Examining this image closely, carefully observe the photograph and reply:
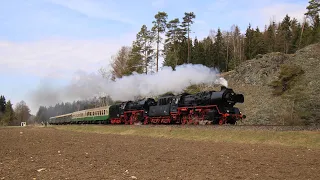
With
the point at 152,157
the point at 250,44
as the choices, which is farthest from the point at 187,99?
the point at 250,44

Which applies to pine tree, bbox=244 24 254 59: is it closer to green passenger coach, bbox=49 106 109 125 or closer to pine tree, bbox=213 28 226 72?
pine tree, bbox=213 28 226 72

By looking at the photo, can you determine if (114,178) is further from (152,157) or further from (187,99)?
(187,99)

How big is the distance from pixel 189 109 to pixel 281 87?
2912cm

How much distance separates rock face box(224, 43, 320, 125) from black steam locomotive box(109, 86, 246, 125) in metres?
10.2

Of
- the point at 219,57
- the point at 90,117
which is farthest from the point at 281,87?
the point at 219,57

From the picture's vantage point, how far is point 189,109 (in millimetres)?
32875

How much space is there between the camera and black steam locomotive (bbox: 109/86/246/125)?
2964 centimetres

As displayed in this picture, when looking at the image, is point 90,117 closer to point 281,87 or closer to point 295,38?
point 281,87

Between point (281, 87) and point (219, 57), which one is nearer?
point (281, 87)

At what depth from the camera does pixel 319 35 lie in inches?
2879

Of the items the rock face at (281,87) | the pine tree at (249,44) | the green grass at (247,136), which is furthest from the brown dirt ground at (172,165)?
the pine tree at (249,44)

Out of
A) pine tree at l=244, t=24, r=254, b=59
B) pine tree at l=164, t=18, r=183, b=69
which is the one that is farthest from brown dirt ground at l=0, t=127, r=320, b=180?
pine tree at l=244, t=24, r=254, b=59

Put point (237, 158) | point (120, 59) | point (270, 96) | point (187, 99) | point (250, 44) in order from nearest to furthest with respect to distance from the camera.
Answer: point (237, 158) → point (187, 99) → point (270, 96) → point (120, 59) → point (250, 44)

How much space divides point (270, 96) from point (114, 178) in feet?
170
